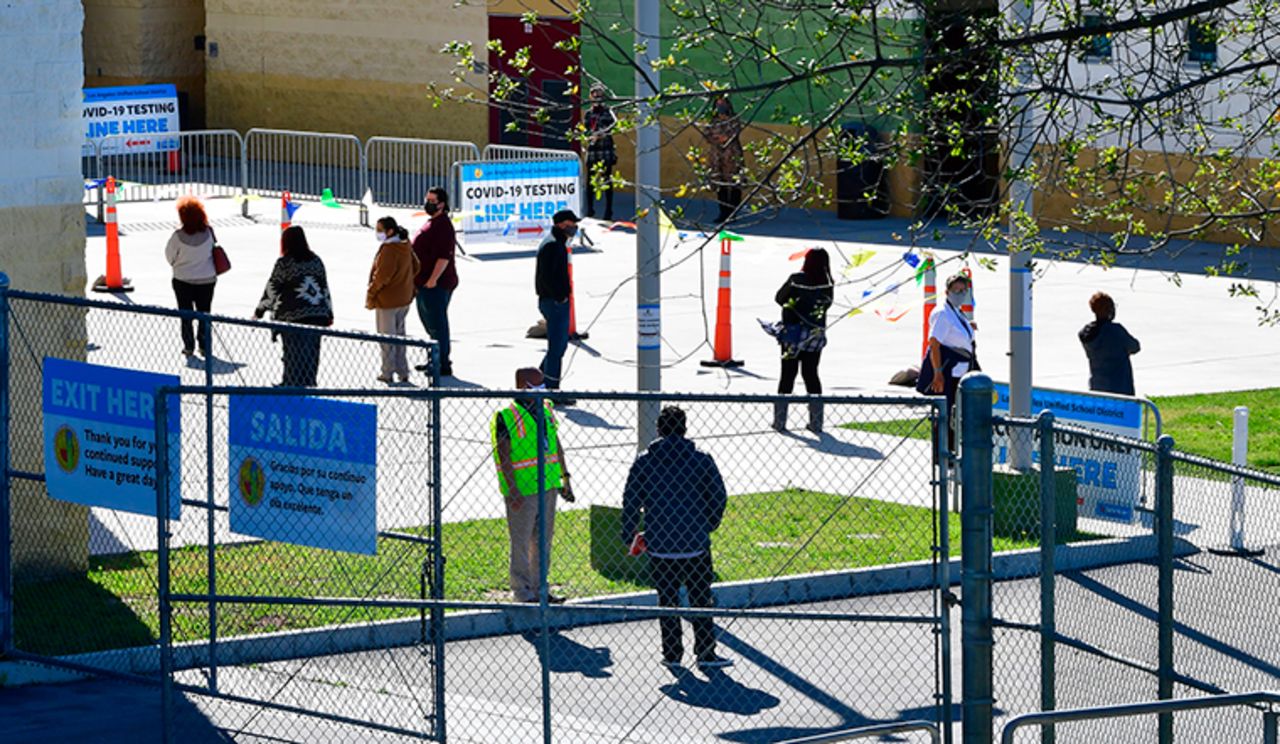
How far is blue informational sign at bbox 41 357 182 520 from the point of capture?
38.0 feet

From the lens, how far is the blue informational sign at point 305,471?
10.5 metres

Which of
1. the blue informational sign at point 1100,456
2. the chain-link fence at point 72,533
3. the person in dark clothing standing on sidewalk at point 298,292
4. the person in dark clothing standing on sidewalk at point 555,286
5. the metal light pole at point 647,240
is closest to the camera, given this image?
the chain-link fence at point 72,533

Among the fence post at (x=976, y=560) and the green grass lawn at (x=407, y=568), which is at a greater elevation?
the fence post at (x=976, y=560)

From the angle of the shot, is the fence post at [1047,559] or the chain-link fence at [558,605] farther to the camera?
the chain-link fence at [558,605]

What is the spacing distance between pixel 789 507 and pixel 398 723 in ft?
17.0

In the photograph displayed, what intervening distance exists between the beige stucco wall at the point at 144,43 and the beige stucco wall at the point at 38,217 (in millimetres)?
29402

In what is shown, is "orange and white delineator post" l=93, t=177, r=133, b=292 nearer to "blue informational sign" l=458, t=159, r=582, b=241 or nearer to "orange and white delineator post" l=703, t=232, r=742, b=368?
"blue informational sign" l=458, t=159, r=582, b=241

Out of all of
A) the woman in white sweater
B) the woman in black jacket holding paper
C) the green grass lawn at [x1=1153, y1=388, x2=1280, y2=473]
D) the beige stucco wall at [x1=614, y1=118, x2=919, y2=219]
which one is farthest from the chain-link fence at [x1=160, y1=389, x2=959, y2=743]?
the beige stucco wall at [x1=614, y1=118, x2=919, y2=219]

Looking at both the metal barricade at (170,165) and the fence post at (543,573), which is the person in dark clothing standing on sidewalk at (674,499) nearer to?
the fence post at (543,573)

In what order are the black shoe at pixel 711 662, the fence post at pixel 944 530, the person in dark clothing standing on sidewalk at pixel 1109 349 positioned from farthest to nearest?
the person in dark clothing standing on sidewalk at pixel 1109 349
the black shoe at pixel 711 662
the fence post at pixel 944 530

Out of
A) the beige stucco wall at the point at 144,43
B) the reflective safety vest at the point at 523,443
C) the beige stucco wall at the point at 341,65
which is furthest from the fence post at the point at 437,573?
the beige stucco wall at the point at 144,43

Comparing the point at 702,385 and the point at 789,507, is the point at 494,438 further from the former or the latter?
the point at 702,385

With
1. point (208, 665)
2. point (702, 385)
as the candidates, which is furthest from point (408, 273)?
point (208, 665)

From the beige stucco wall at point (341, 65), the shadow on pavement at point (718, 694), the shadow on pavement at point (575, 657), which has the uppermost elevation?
the beige stucco wall at point (341, 65)
